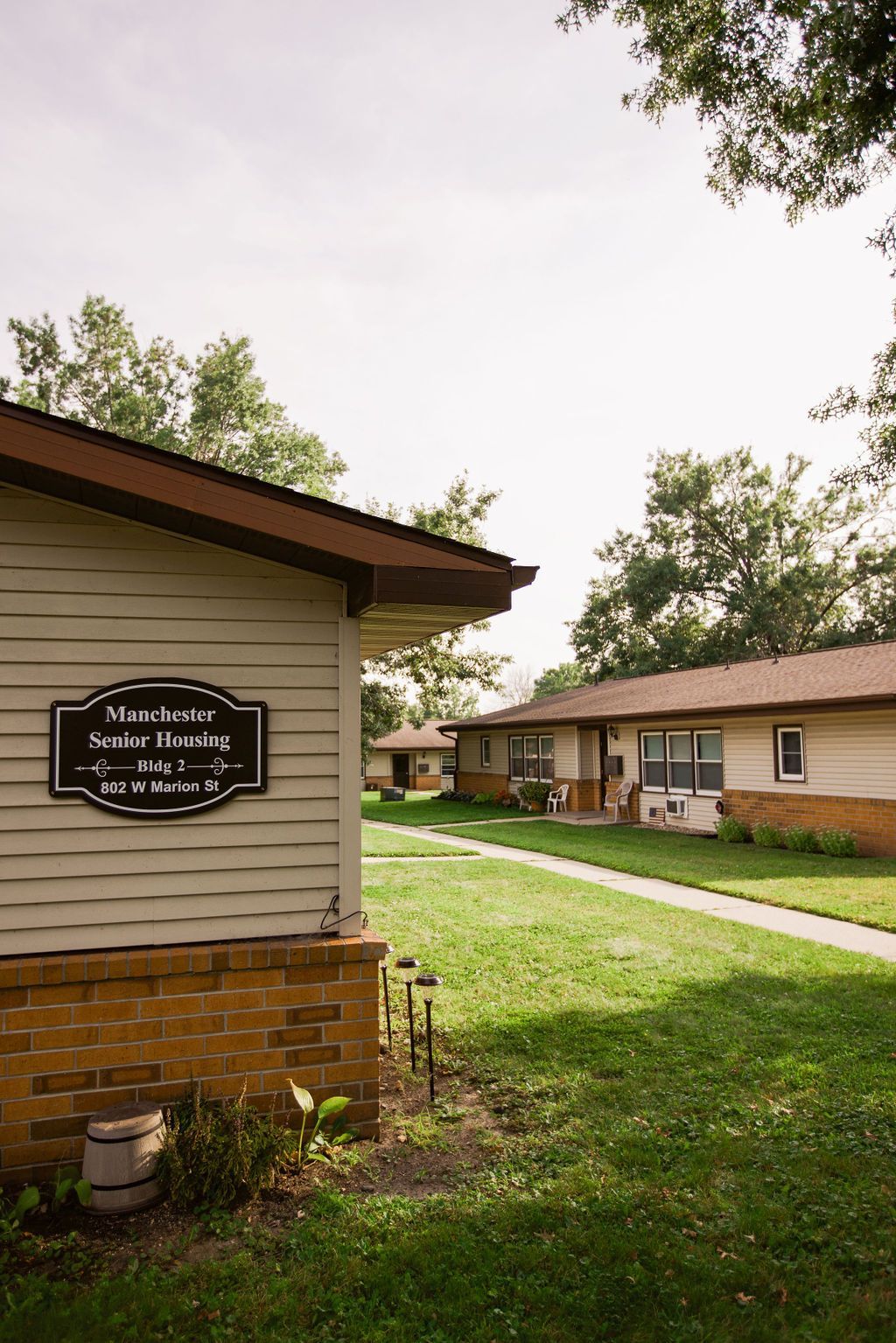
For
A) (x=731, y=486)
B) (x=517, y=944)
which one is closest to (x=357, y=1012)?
(x=517, y=944)

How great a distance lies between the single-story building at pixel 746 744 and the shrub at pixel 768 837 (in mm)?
382

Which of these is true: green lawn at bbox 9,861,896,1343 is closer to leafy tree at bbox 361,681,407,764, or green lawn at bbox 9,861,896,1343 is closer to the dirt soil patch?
the dirt soil patch

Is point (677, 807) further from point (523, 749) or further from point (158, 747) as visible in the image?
point (158, 747)

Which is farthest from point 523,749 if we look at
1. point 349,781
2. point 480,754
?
point 349,781

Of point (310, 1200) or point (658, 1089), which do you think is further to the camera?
point (658, 1089)

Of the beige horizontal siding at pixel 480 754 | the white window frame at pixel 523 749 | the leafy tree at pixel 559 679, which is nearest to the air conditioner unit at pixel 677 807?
the white window frame at pixel 523 749

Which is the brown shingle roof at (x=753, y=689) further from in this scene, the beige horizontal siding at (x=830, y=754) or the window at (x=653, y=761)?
the window at (x=653, y=761)

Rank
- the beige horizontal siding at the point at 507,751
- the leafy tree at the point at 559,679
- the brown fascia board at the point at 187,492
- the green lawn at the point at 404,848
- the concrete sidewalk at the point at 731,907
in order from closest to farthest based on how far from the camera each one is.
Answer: the brown fascia board at the point at 187,492 → the concrete sidewalk at the point at 731,907 → the green lawn at the point at 404,848 → the beige horizontal siding at the point at 507,751 → the leafy tree at the point at 559,679

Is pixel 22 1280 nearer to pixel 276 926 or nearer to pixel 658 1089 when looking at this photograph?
pixel 276 926

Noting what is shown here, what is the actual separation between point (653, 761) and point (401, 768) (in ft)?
87.9

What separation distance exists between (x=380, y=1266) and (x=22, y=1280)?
1.28m

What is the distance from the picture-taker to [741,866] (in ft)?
42.0

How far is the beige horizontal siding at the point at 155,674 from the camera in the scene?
12.3 feet

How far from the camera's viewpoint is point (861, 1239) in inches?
125
